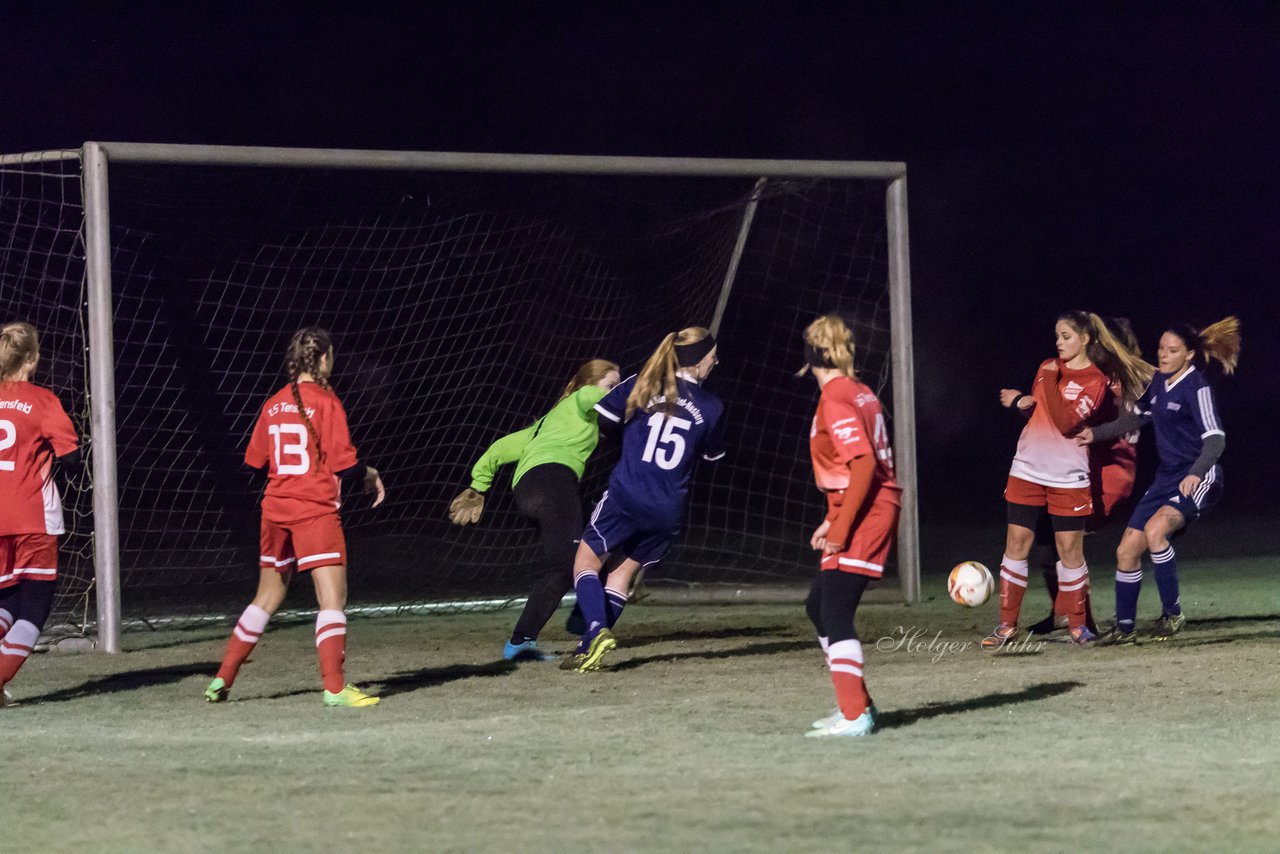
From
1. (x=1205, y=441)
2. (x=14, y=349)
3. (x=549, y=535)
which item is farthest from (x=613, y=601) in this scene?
(x=1205, y=441)

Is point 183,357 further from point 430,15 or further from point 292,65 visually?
point 430,15

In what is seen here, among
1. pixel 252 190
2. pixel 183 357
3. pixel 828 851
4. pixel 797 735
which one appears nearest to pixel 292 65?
pixel 252 190

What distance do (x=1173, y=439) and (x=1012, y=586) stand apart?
1.15 metres

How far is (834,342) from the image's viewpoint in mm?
5539

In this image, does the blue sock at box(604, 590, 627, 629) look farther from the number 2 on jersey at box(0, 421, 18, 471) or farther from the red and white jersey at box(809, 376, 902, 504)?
the number 2 on jersey at box(0, 421, 18, 471)

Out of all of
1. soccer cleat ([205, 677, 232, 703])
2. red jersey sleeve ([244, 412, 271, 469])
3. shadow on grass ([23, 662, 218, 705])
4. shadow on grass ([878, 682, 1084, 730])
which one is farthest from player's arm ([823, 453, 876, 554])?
shadow on grass ([23, 662, 218, 705])

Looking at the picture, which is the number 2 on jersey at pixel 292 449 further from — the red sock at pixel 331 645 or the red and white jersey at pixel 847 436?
the red and white jersey at pixel 847 436

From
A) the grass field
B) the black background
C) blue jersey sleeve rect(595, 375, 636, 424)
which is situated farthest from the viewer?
the black background

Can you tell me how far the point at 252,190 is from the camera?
16.7 metres

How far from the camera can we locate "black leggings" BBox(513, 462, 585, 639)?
7.56 metres

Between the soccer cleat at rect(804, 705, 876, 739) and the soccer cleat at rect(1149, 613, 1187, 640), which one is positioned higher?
the soccer cleat at rect(804, 705, 876, 739)

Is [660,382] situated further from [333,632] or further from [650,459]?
[333,632]

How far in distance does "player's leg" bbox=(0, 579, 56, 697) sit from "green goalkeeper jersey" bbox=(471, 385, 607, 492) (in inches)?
81.6

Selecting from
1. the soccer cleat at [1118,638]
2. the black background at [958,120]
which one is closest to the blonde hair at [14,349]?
the soccer cleat at [1118,638]
